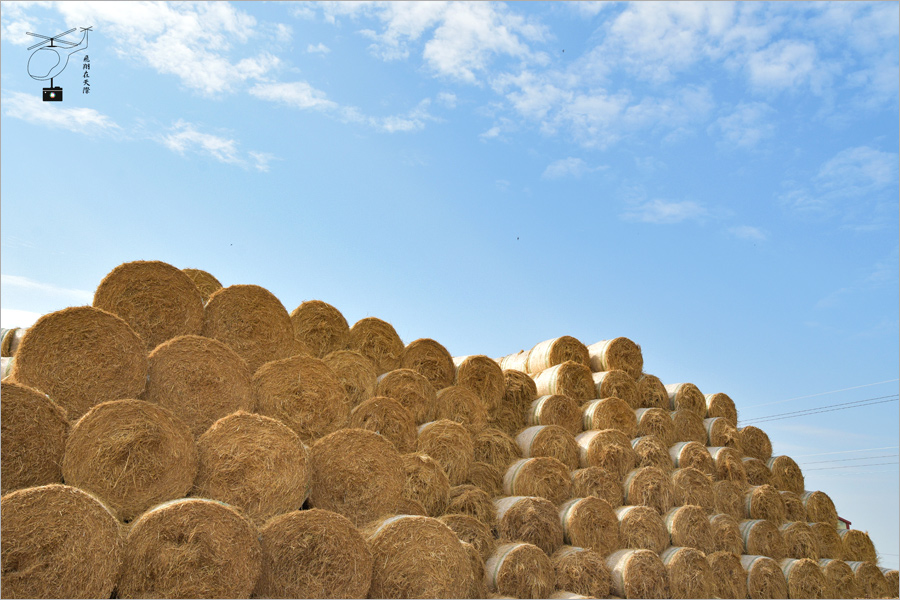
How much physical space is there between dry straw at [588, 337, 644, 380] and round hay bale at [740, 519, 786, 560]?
2207 mm

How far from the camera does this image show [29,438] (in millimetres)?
4102

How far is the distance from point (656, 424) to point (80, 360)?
6.35 m

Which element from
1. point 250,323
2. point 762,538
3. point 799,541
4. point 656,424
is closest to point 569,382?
point 656,424

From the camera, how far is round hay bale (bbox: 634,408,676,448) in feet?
27.1

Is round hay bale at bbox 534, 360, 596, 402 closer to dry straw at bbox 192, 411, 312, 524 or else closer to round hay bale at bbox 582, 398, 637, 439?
round hay bale at bbox 582, 398, 637, 439

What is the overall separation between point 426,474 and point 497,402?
183 centimetres

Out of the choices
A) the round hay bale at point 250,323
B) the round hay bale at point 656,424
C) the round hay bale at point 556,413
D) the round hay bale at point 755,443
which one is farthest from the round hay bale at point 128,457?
the round hay bale at point 755,443

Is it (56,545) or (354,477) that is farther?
(354,477)

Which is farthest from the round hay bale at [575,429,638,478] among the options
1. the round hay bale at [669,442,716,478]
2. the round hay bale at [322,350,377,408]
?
the round hay bale at [322,350,377,408]

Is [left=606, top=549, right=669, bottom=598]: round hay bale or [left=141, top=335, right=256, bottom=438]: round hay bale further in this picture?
[left=606, top=549, right=669, bottom=598]: round hay bale

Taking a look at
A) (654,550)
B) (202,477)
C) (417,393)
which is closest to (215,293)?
(202,477)

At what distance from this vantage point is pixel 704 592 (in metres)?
6.84

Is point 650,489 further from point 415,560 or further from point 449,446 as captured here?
point 415,560

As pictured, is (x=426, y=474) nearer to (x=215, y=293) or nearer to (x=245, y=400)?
(x=245, y=400)
